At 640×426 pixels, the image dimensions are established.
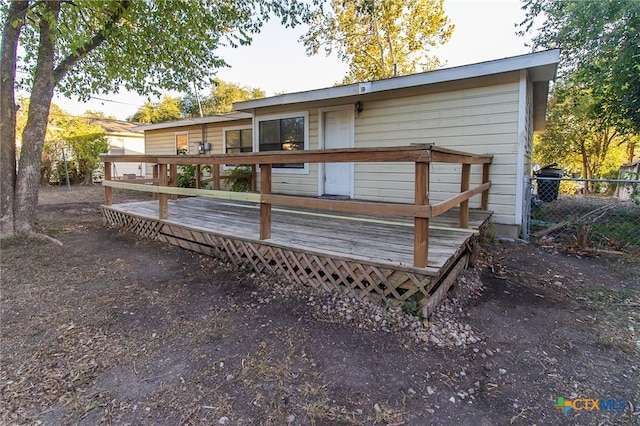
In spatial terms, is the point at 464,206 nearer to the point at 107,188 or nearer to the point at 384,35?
the point at 107,188

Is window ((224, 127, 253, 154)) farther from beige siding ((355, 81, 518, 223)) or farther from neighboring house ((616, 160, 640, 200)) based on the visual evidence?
neighboring house ((616, 160, 640, 200))

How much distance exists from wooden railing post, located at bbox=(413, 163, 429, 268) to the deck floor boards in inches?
4.3

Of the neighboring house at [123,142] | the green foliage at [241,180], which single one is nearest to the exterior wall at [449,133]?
the green foliage at [241,180]

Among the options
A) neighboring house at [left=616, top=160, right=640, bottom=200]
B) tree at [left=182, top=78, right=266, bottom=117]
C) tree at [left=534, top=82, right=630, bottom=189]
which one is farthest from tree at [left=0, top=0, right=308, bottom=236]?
tree at [left=182, top=78, right=266, bottom=117]

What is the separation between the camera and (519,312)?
292cm

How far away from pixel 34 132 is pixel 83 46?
1.69m

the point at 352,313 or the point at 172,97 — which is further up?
the point at 172,97

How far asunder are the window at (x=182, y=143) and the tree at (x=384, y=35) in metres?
9.58

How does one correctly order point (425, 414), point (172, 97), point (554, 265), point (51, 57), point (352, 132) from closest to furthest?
point (425, 414) → point (554, 265) → point (51, 57) → point (352, 132) → point (172, 97)

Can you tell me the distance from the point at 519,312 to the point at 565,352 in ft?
2.05

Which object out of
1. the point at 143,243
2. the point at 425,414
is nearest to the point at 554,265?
the point at 425,414

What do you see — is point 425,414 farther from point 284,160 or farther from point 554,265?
point 554,265

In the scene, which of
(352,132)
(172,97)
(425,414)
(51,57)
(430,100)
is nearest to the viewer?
(425,414)

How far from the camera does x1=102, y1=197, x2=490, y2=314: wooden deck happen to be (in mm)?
2750
